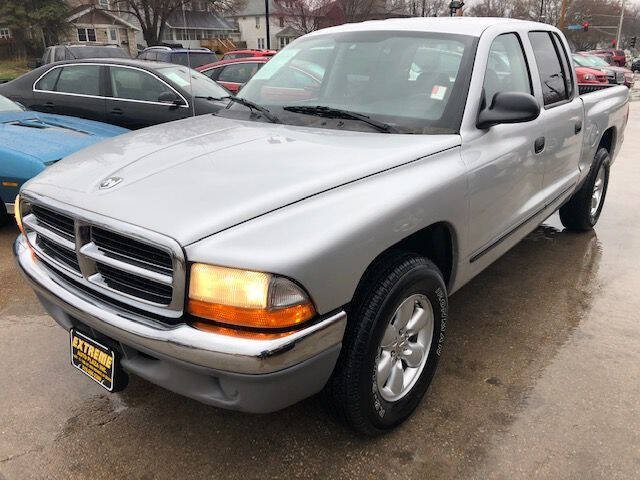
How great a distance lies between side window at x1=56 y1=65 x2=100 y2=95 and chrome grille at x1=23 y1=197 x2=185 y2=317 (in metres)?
5.54

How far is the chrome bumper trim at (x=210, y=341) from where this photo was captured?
175 centimetres

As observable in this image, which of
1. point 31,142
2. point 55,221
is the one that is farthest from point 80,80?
point 55,221

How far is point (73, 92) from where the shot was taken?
7.30m

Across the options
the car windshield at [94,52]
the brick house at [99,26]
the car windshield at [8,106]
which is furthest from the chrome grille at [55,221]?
the brick house at [99,26]

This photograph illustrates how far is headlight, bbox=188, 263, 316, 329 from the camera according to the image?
5.73ft

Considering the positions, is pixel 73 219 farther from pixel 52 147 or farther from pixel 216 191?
pixel 52 147

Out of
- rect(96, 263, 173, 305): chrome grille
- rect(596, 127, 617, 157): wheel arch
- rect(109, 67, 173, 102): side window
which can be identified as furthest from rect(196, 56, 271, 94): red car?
rect(96, 263, 173, 305): chrome grille

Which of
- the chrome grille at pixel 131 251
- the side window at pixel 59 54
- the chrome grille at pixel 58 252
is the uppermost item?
the side window at pixel 59 54

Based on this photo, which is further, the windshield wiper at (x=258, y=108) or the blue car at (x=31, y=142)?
the blue car at (x=31, y=142)

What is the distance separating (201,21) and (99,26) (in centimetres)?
917

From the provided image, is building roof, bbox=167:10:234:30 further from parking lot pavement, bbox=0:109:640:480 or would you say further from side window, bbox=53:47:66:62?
parking lot pavement, bbox=0:109:640:480

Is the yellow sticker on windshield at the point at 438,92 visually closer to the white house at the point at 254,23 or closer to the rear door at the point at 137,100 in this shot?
the rear door at the point at 137,100

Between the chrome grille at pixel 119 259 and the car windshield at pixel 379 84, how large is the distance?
1.23m

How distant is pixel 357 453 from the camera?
2.32 meters
